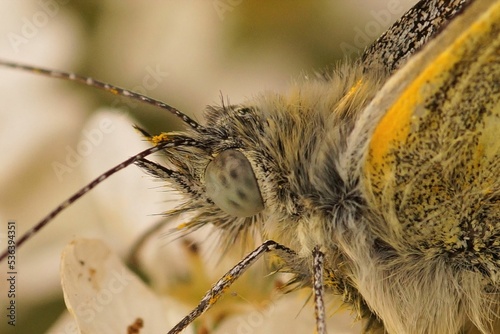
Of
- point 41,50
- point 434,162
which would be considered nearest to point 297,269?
point 434,162

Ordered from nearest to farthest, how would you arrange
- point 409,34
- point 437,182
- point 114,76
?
point 437,182, point 409,34, point 114,76

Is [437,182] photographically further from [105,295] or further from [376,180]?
[105,295]

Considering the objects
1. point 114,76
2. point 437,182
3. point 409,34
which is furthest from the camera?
point 114,76

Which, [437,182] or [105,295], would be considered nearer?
[437,182]

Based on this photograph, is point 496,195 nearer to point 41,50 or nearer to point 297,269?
point 297,269

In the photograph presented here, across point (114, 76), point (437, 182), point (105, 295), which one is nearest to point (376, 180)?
point (437, 182)

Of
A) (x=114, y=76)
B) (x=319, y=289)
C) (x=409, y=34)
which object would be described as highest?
(x=114, y=76)

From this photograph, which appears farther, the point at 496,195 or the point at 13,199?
the point at 13,199
